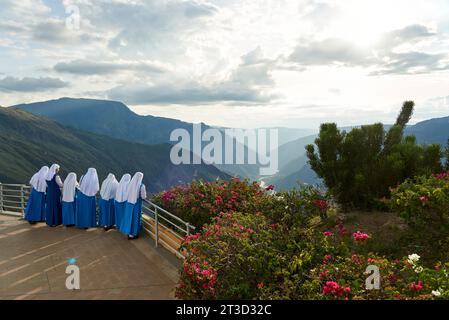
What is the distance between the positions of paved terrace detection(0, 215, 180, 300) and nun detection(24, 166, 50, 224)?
66cm

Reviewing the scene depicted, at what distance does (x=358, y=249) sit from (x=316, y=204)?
124cm

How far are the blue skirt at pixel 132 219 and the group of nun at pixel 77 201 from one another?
0.33 ft

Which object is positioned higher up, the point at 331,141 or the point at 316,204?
the point at 331,141

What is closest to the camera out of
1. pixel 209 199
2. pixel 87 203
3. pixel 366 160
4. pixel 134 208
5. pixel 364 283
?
pixel 364 283

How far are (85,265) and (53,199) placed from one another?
3.76 metres

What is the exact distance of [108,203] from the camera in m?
10.0

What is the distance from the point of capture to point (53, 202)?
10578 mm

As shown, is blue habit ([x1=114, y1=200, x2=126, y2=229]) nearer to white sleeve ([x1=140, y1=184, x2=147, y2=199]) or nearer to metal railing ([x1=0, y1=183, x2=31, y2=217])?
white sleeve ([x1=140, y1=184, x2=147, y2=199])

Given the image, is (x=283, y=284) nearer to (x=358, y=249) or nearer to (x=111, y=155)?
(x=358, y=249)

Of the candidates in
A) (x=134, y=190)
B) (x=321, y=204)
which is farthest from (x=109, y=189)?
(x=321, y=204)

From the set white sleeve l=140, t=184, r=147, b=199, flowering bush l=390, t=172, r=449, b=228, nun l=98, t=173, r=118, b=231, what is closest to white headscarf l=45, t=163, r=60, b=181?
nun l=98, t=173, r=118, b=231

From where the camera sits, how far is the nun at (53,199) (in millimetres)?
10570

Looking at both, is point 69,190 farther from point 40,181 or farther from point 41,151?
point 41,151
